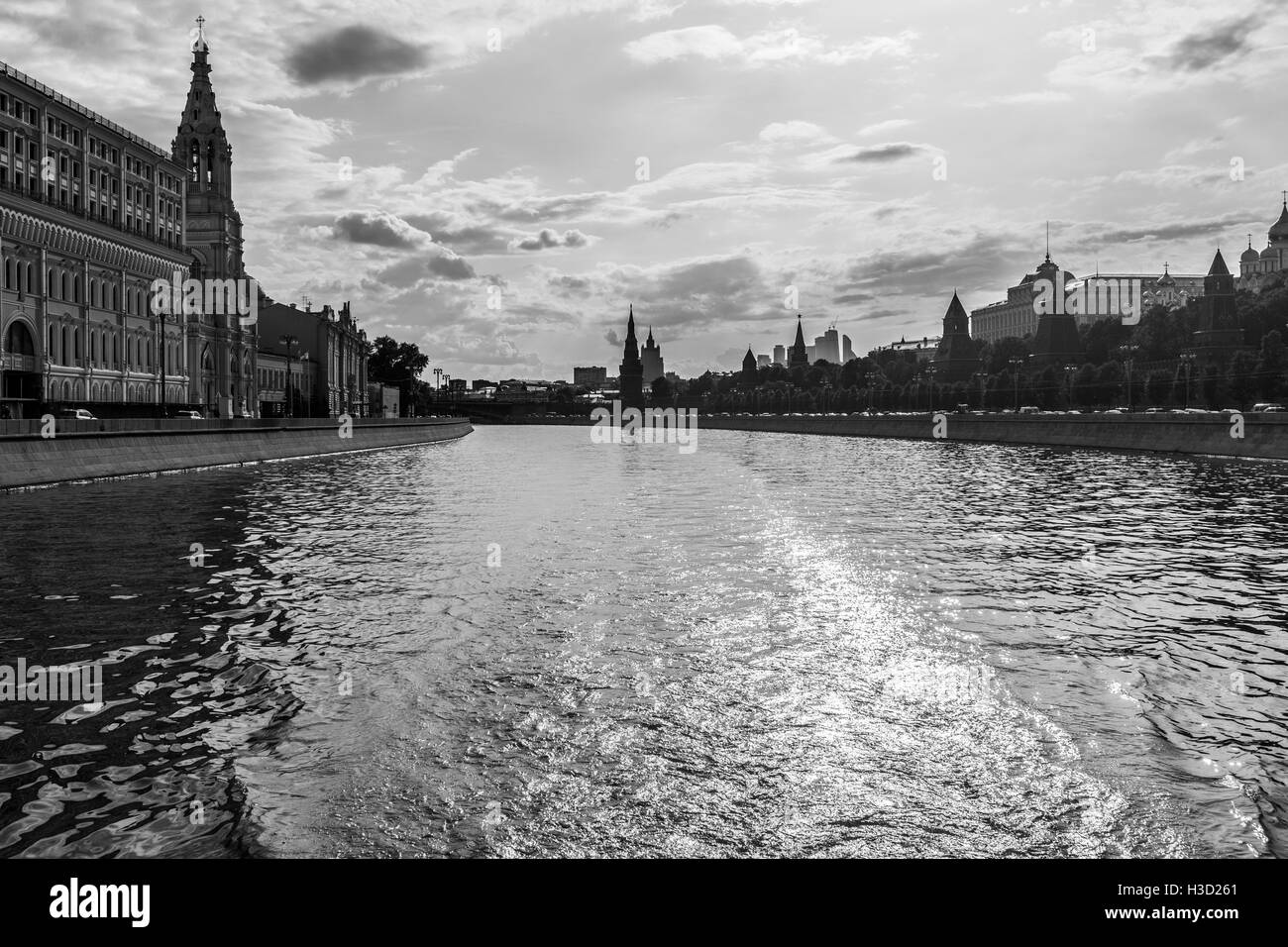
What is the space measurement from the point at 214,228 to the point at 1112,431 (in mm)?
90982

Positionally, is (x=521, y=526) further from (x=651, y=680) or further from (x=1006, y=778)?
(x=1006, y=778)

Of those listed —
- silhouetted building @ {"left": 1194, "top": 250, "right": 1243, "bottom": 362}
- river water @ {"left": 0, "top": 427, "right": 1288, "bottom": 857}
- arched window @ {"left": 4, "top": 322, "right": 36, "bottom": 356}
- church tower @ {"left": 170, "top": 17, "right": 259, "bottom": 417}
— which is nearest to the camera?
river water @ {"left": 0, "top": 427, "right": 1288, "bottom": 857}

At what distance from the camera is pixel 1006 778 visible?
8000 mm

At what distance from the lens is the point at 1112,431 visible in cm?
7569

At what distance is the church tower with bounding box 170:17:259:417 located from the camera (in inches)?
4218

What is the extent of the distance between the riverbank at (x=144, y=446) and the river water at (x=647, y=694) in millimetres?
13483

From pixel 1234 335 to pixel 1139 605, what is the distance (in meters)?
153

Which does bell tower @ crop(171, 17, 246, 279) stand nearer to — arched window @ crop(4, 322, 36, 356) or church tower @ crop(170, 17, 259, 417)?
church tower @ crop(170, 17, 259, 417)

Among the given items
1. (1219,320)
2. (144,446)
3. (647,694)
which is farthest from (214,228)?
(1219,320)

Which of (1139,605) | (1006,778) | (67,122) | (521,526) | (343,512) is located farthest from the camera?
(67,122)

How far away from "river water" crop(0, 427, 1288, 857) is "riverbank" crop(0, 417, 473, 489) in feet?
44.2

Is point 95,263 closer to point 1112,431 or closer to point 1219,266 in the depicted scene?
point 1112,431

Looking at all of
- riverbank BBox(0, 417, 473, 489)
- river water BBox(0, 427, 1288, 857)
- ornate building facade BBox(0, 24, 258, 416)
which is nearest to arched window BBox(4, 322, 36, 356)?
ornate building facade BBox(0, 24, 258, 416)
